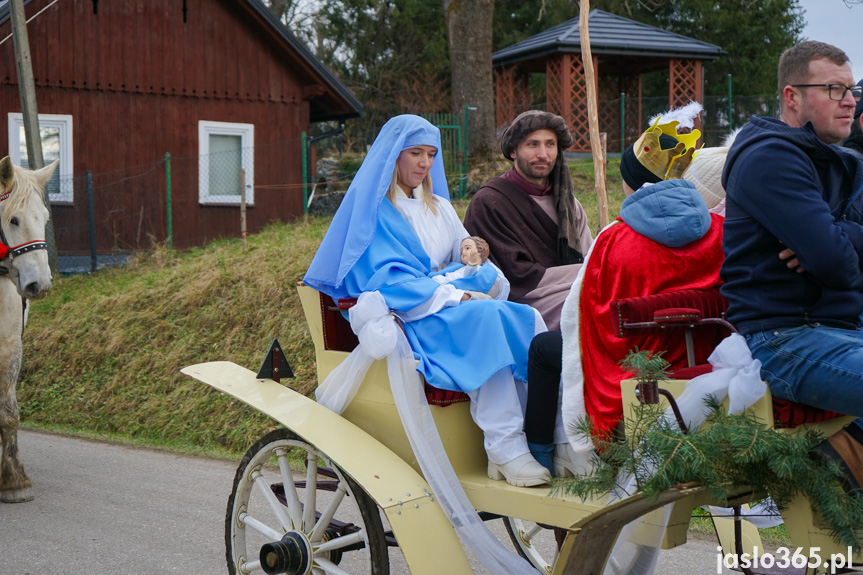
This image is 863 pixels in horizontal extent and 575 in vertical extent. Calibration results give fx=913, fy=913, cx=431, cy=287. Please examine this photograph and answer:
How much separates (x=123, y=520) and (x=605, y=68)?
1871 centimetres

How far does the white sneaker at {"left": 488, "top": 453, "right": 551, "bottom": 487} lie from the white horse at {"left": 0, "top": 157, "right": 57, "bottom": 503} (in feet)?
12.0

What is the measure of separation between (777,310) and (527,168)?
6.65 feet

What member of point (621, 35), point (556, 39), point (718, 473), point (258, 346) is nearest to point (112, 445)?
point (258, 346)

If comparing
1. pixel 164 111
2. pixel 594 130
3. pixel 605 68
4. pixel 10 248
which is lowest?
pixel 10 248

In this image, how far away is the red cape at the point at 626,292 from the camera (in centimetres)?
290

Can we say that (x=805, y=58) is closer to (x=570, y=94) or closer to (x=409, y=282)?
(x=409, y=282)

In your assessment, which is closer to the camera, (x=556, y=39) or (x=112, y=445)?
(x=112, y=445)

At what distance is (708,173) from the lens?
329 centimetres

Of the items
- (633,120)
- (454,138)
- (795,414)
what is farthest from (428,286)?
(633,120)

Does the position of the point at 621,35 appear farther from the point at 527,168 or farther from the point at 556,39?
the point at 527,168

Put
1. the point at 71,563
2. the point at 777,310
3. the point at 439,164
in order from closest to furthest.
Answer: the point at 777,310
the point at 439,164
the point at 71,563

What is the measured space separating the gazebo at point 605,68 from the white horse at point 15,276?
12526mm

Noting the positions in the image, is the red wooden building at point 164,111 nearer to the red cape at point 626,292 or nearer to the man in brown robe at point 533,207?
the man in brown robe at point 533,207

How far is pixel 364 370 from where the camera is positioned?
3578 mm
